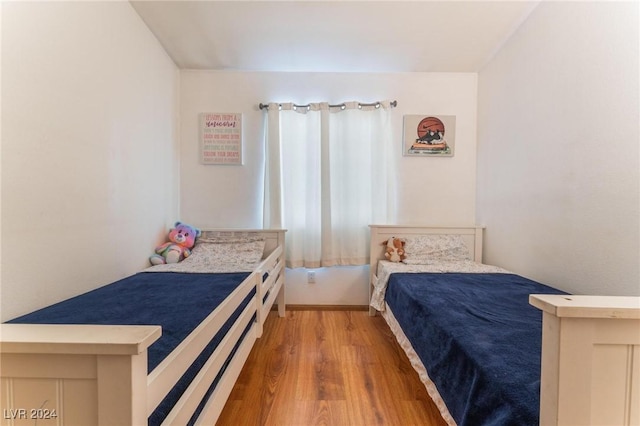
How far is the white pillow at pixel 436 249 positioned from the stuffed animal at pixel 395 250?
0.15 ft

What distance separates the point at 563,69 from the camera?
5.52 feet

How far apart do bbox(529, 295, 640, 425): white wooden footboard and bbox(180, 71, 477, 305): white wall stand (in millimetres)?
2123

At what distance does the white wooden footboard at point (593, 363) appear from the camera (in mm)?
563

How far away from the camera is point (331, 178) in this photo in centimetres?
265

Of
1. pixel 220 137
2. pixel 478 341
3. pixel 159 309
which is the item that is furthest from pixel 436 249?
pixel 220 137

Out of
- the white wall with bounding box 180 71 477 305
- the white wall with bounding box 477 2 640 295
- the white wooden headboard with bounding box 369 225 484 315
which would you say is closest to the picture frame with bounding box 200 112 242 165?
the white wall with bounding box 180 71 477 305

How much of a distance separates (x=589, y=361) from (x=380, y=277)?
176cm

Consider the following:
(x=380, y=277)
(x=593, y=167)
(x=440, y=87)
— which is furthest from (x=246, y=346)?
(x=440, y=87)

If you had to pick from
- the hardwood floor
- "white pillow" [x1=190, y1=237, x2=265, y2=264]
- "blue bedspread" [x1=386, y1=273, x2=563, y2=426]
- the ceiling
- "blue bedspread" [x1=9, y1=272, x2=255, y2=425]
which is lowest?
A: the hardwood floor

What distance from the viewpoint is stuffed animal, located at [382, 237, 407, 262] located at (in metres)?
2.47

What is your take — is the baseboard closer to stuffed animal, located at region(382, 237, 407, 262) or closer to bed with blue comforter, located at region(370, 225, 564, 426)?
bed with blue comforter, located at region(370, 225, 564, 426)

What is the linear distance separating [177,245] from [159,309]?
1221mm

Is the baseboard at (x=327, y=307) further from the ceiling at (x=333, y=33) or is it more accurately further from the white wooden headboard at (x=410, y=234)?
the ceiling at (x=333, y=33)

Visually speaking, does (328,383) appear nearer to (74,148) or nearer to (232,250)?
(232,250)
